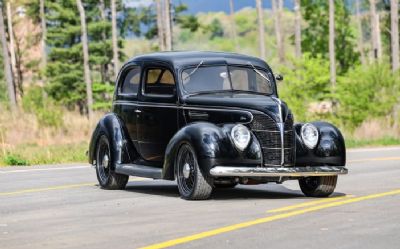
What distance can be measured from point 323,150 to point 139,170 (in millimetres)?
2752

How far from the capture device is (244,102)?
12891 mm

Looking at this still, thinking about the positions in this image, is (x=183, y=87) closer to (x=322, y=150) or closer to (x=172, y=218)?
(x=322, y=150)

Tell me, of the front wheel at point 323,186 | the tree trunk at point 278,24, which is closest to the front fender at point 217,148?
the front wheel at point 323,186

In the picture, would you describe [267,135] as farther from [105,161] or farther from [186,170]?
[105,161]

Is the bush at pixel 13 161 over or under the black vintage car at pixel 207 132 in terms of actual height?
under

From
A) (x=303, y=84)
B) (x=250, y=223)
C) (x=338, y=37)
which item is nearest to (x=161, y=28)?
(x=338, y=37)

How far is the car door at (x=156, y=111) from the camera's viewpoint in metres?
14.0

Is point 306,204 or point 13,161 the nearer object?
point 306,204

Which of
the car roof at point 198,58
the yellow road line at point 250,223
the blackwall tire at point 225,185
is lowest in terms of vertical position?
the blackwall tire at point 225,185

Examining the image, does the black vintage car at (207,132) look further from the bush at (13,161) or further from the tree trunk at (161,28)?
the tree trunk at (161,28)

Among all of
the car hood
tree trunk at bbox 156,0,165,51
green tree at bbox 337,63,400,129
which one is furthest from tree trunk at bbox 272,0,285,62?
the car hood

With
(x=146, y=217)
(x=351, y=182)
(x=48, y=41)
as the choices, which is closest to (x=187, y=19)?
(x=48, y=41)

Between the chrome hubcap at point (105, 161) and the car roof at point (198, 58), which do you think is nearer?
the car roof at point (198, 58)

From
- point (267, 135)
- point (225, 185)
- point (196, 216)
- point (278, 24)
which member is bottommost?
point (225, 185)
